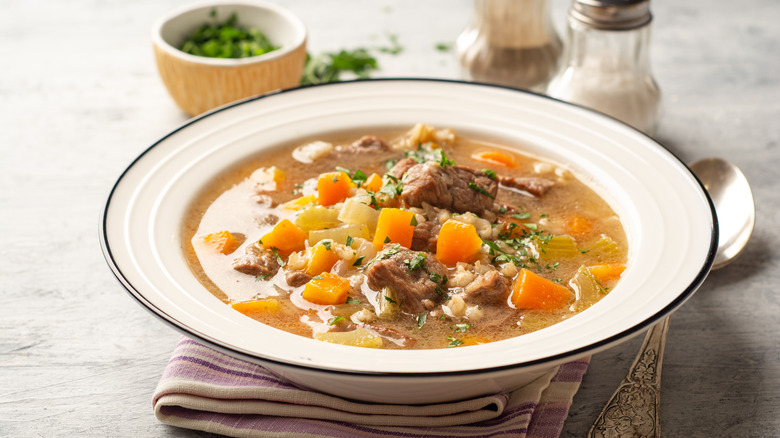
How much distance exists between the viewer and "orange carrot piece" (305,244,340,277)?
370 cm

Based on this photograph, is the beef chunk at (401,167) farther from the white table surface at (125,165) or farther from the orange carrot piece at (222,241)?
the white table surface at (125,165)

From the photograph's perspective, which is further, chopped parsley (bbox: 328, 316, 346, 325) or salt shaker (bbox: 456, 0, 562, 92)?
salt shaker (bbox: 456, 0, 562, 92)

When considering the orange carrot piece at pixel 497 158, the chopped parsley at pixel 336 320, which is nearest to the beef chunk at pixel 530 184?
the orange carrot piece at pixel 497 158

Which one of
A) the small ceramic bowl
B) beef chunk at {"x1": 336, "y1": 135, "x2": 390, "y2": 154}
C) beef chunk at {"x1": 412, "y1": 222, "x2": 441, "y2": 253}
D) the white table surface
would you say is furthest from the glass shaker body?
beef chunk at {"x1": 412, "y1": 222, "x2": 441, "y2": 253}

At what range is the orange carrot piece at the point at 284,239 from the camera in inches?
153

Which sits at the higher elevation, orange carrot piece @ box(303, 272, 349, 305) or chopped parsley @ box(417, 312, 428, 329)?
orange carrot piece @ box(303, 272, 349, 305)

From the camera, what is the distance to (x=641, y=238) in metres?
3.77

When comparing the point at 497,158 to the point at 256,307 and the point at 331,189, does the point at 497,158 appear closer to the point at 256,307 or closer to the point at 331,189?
the point at 331,189

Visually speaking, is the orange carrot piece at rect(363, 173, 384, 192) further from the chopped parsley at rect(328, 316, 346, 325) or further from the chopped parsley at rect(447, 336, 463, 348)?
the chopped parsley at rect(447, 336, 463, 348)

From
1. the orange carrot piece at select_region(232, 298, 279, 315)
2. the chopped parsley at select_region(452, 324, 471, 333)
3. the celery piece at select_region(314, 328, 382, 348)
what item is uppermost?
the celery piece at select_region(314, 328, 382, 348)

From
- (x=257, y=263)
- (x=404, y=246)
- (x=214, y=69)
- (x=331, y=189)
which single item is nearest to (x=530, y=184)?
(x=404, y=246)

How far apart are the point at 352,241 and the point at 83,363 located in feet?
4.61

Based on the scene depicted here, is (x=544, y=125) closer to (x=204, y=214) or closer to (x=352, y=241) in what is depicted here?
(x=352, y=241)

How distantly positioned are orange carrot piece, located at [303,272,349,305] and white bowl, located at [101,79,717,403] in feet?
1.39
